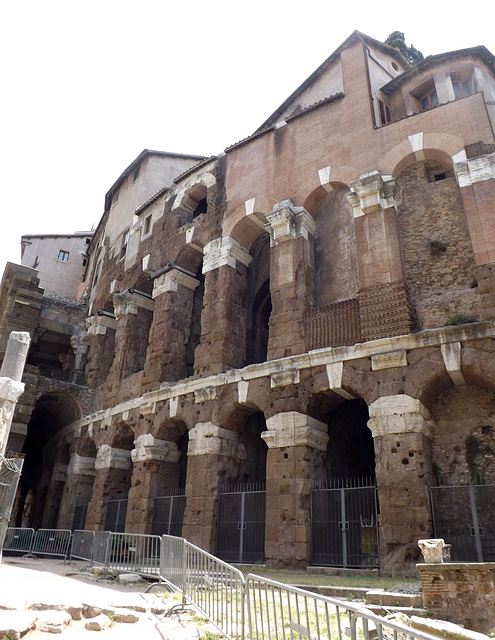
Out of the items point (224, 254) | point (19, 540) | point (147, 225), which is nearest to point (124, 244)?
point (147, 225)

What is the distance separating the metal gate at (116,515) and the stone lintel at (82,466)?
277cm

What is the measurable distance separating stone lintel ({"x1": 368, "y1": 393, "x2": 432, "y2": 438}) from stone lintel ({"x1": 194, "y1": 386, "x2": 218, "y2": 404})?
453 cm

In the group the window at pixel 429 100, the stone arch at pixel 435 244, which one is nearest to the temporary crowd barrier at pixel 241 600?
the stone arch at pixel 435 244

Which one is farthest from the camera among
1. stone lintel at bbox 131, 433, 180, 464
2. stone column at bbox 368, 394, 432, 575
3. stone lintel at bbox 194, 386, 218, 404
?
stone lintel at bbox 131, 433, 180, 464

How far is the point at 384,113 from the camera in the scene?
15273 mm

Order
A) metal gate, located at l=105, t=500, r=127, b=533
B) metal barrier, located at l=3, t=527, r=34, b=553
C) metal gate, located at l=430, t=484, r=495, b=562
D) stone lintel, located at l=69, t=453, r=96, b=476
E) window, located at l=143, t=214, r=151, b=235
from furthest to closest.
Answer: window, located at l=143, t=214, r=151, b=235
stone lintel, located at l=69, t=453, r=96, b=476
metal gate, located at l=105, t=500, r=127, b=533
metal barrier, located at l=3, t=527, r=34, b=553
metal gate, located at l=430, t=484, r=495, b=562

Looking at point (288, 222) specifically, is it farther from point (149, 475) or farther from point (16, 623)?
point (16, 623)

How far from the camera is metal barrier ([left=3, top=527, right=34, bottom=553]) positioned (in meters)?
14.5

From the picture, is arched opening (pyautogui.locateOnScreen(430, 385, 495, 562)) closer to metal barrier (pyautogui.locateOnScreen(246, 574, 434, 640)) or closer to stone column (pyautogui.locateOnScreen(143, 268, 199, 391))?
metal barrier (pyautogui.locateOnScreen(246, 574, 434, 640))

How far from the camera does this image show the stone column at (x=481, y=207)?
1025 centimetres

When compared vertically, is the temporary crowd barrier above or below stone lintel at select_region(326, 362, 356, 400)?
below

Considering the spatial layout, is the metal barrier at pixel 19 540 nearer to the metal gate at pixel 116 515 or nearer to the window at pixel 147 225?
the metal gate at pixel 116 515

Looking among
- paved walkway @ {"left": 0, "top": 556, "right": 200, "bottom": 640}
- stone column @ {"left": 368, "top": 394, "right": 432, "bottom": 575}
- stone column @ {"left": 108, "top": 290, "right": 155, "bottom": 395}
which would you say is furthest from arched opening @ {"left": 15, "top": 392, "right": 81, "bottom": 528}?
stone column @ {"left": 368, "top": 394, "right": 432, "bottom": 575}

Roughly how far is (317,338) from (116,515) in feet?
28.7
